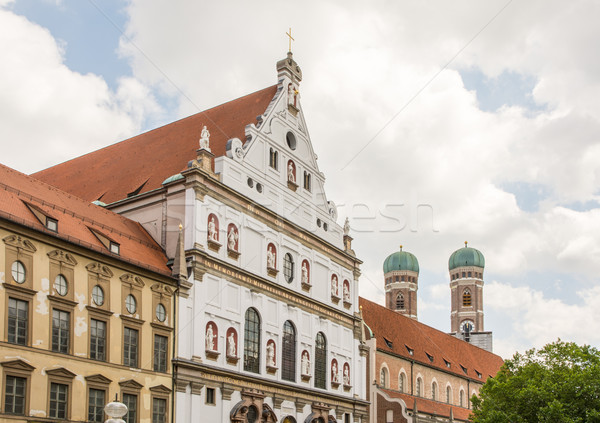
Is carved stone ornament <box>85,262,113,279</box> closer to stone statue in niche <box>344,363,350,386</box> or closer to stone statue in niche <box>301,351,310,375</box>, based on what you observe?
stone statue in niche <box>301,351,310,375</box>

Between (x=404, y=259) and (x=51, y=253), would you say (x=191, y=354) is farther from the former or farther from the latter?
(x=404, y=259)

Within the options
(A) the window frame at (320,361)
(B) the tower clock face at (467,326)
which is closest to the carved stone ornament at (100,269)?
(A) the window frame at (320,361)

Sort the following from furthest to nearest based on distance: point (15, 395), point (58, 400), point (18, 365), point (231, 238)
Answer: point (231, 238), point (58, 400), point (18, 365), point (15, 395)

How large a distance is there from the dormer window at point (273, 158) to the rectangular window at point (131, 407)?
17395 millimetres

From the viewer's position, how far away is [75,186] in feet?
164

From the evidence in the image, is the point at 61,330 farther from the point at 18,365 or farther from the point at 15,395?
the point at 15,395

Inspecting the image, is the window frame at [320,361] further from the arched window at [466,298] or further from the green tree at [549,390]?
the arched window at [466,298]

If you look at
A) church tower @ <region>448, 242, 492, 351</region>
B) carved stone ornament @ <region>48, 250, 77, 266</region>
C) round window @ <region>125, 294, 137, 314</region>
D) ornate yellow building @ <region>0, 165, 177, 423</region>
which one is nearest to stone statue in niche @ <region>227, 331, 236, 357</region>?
ornate yellow building @ <region>0, 165, 177, 423</region>

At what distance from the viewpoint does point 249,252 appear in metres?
43.6

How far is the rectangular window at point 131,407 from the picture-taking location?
34375 millimetres

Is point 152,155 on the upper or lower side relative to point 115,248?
upper

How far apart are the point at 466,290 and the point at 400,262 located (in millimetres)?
12752

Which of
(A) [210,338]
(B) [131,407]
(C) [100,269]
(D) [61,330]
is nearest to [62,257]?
(C) [100,269]

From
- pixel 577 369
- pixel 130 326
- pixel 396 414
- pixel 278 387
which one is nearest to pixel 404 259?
pixel 396 414
